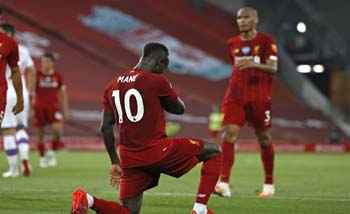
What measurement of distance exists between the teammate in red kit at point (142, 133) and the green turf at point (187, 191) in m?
1.19

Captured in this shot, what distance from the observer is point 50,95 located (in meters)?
16.3

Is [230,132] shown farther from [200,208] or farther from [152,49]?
[152,49]

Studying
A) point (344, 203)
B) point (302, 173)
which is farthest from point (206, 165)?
point (302, 173)

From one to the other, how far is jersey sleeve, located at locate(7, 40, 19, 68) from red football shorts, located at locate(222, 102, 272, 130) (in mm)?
2789

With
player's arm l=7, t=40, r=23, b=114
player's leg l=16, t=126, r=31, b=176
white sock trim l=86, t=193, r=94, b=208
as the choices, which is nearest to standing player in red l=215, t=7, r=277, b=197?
player's arm l=7, t=40, r=23, b=114

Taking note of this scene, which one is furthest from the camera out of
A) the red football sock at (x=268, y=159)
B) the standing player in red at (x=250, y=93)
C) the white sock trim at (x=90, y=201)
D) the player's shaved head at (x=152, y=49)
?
the red football sock at (x=268, y=159)

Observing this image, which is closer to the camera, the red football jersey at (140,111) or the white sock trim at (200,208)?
the red football jersey at (140,111)

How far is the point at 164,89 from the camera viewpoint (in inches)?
263

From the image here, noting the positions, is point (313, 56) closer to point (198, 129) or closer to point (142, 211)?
point (198, 129)

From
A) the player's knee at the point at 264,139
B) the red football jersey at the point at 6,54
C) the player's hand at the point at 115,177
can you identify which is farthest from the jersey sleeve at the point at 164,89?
the player's knee at the point at 264,139

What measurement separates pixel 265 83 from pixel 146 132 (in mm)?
3850

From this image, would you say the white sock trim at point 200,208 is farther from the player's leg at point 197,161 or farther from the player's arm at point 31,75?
the player's arm at point 31,75

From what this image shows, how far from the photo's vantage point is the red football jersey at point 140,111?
664 cm

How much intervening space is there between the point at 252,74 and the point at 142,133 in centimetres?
378
